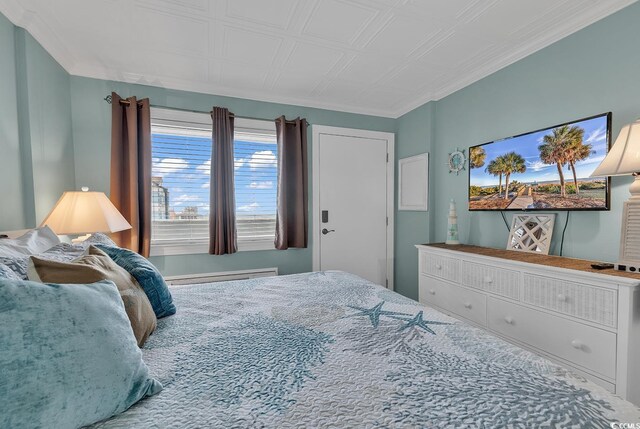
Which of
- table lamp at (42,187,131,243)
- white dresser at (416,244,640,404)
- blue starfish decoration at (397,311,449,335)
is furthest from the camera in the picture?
table lamp at (42,187,131,243)

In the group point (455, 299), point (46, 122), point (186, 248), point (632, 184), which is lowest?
point (455, 299)

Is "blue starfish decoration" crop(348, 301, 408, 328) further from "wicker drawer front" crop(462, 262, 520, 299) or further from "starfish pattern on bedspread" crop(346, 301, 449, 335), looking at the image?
"wicker drawer front" crop(462, 262, 520, 299)

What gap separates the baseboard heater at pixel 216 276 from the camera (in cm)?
281

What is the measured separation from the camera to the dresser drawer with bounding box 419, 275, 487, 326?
7.03 feet

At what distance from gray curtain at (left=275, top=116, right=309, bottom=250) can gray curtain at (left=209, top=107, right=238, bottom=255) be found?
51 centimetres

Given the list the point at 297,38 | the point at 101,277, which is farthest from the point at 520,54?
the point at 101,277

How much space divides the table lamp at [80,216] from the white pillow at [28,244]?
1.64ft

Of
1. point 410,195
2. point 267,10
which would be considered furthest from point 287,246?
point 267,10

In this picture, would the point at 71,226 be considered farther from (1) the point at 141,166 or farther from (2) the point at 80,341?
(2) the point at 80,341

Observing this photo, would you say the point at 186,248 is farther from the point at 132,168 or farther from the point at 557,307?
the point at 557,307

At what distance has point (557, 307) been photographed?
167cm

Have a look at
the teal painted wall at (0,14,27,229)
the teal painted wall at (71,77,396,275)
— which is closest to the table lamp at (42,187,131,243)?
the teal painted wall at (0,14,27,229)

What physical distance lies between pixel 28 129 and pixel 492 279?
3.34 m

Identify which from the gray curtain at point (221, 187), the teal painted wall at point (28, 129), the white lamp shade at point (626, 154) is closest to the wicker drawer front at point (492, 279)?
the white lamp shade at point (626, 154)
